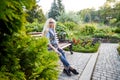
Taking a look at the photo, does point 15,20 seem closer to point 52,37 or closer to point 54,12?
point 52,37

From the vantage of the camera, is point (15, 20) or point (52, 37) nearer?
point (15, 20)

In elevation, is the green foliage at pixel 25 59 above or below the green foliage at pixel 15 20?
below

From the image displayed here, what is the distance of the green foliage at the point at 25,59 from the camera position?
5.72 feet

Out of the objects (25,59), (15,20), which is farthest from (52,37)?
(15,20)

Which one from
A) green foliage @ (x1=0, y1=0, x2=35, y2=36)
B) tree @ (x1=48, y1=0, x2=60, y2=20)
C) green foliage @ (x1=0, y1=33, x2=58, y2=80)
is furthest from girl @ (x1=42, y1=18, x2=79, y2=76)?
tree @ (x1=48, y1=0, x2=60, y2=20)

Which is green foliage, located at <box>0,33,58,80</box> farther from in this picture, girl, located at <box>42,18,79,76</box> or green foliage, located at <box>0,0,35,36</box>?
girl, located at <box>42,18,79,76</box>

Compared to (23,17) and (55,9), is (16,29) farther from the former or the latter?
(55,9)

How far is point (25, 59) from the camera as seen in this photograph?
191 cm

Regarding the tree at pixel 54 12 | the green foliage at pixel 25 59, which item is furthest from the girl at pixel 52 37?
the tree at pixel 54 12

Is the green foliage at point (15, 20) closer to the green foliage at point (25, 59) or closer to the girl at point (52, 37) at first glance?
the green foliage at point (25, 59)

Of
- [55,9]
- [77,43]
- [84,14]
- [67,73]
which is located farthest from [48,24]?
[84,14]

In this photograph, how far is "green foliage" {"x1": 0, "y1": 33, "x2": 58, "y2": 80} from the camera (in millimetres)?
1743

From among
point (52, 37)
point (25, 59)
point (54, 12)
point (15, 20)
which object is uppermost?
point (15, 20)

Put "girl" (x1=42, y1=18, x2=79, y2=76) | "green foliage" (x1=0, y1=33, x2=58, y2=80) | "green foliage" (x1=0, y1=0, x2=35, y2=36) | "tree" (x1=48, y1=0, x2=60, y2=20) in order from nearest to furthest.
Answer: "green foliage" (x1=0, y1=0, x2=35, y2=36), "green foliage" (x1=0, y1=33, x2=58, y2=80), "girl" (x1=42, y1=18, x2=79, y2=76), "tree" (x1=48, y1=0, x2=60, y2=20)
